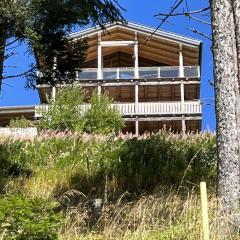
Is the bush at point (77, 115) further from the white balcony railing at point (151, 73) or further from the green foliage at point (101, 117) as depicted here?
the white balcony railing at point (151, 73)

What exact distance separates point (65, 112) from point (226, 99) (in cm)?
1835

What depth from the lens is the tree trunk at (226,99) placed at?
19.5 ft

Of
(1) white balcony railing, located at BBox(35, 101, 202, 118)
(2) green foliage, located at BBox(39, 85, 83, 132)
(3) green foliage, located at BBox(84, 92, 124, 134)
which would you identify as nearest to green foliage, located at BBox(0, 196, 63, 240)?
(2) green foliage, located at BBox(39, 85, 83, 132)

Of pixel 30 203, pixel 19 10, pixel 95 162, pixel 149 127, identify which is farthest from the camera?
A: pixel 149 127

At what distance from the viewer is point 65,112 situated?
2425cm

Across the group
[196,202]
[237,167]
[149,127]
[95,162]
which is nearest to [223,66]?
[237,167]

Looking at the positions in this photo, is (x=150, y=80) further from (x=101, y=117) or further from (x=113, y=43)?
(x=101, y=117)

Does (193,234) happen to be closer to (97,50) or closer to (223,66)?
(223,66)

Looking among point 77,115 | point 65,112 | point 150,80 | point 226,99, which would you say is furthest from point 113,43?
point 226,99

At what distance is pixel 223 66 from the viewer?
6.28 metres

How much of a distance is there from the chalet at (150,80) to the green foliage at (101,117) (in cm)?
579

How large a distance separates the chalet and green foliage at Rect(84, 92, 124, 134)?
5788 millimetres

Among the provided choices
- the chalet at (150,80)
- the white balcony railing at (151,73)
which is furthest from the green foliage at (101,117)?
the white balcony railing at (151,73)

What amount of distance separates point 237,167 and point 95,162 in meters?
6.49
